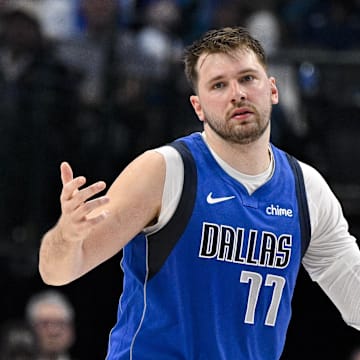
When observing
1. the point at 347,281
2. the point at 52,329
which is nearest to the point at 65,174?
the point at 347,281

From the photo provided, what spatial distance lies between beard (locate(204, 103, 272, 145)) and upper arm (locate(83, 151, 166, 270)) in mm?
292

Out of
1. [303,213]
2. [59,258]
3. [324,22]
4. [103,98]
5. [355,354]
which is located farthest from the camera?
[324,22]

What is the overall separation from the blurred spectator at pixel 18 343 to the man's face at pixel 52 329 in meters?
0.07

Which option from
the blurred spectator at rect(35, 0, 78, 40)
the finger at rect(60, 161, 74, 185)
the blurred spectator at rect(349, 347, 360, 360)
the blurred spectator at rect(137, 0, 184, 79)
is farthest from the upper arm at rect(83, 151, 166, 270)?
the blurred spectator at rect(35, 0, 78, 40)

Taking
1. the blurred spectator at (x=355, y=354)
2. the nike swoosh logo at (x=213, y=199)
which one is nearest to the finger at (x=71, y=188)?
the nike swoosh logo at (x=213, y=199)

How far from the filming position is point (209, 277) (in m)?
3.88

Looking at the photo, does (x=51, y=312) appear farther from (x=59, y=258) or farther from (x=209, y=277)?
(x=59, y=258)

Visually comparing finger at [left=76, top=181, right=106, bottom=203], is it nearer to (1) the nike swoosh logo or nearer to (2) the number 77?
(1) the nike swoosh logo

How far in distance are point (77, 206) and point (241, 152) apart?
940 millimetres

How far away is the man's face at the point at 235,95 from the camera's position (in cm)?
395

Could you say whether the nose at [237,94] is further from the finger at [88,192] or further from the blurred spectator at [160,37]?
the blurred spectator at [160,37]

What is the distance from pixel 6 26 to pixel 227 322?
4.22 metres

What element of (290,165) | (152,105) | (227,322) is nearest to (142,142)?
(152,105)

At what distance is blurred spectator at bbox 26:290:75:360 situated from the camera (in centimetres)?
695
